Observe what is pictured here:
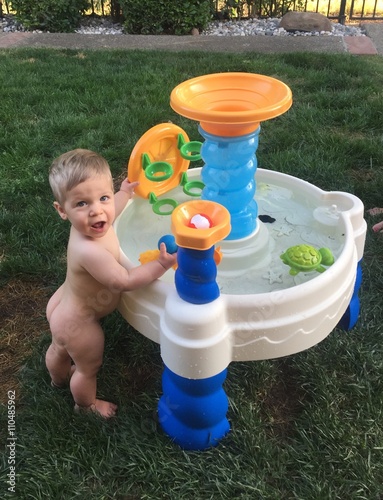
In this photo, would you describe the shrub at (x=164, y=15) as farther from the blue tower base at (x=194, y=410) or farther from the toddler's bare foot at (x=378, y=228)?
the blue tower base at (x=194, y=410)

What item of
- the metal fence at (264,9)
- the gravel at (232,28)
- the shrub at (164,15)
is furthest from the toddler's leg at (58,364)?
the metal fence at (264,9)

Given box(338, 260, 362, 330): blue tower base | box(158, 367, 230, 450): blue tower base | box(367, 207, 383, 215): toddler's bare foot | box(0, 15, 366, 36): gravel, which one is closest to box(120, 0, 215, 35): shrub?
box(0, 15, 366, 36): gravel

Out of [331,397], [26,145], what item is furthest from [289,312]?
[26,145]

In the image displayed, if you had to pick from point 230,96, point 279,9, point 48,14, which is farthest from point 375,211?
point 279,9

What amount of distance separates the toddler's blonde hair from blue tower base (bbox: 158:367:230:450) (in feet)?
1.79

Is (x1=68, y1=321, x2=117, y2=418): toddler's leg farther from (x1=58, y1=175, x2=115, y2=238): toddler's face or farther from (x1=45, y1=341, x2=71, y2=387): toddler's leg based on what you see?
(x1=58, y1=175, x2=115, y2=238): toddler's face

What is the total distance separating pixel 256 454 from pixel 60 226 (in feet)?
4.58

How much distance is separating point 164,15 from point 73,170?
5.01 m

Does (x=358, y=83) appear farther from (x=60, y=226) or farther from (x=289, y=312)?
(x=289, y=312)

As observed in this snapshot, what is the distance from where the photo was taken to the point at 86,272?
1.45 meters

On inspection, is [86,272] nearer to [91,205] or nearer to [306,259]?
[91,205]

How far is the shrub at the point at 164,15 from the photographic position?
575 cm

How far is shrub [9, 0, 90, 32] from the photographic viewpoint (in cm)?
592

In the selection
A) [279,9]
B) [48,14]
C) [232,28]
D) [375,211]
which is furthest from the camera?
[279,9]
